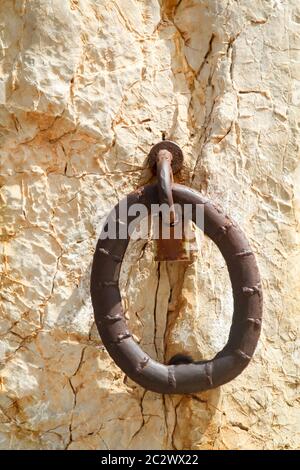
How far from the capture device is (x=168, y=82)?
162 centimetres

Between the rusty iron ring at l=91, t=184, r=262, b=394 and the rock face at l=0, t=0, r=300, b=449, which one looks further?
the rock face at l=0, t=0, r=300, b=449

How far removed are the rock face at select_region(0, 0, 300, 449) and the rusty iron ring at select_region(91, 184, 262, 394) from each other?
0.47 ft

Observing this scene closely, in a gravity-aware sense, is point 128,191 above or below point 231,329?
above

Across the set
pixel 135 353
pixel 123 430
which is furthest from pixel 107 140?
pixel 123 430

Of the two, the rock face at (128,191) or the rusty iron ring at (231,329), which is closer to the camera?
the rusty iron ring at (231,329)

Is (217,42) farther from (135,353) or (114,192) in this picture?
(135,353)

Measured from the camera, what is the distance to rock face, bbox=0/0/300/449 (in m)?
1.52

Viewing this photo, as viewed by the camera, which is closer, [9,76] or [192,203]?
[192,203]

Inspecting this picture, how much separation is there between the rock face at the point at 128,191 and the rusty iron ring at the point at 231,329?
14cm

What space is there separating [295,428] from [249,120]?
814mm

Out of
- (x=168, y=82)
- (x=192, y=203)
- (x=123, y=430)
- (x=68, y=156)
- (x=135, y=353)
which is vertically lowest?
(x=123, y=430)

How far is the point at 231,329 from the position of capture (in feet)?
4.57

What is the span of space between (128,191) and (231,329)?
18.0 inches

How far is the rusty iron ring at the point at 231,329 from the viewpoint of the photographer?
1374 mm
